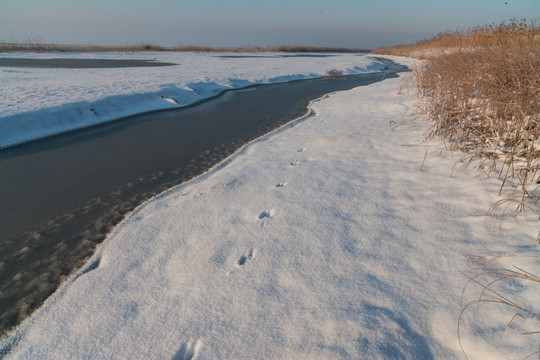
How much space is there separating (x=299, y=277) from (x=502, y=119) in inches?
108

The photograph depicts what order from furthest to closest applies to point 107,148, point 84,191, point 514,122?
point 107,148 → point 84,191 → point 514,122

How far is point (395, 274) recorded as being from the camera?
1.76m

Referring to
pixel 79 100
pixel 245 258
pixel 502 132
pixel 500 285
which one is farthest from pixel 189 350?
pixel 79 100

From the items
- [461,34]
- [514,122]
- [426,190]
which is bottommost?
[426,190]

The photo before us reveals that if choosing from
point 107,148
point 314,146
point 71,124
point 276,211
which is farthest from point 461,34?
point 71,124

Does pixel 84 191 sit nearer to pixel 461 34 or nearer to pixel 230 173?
pixel 230 173

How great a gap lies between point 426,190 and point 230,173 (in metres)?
2.22

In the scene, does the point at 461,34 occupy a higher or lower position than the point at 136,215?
higher

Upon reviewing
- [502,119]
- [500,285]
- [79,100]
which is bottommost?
[500,285]

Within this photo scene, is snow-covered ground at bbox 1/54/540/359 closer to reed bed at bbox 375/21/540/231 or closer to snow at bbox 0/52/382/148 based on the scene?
reed bed at bbox 375/21/540/231

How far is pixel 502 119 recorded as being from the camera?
2898 millimetres

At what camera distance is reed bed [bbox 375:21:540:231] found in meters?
2.30

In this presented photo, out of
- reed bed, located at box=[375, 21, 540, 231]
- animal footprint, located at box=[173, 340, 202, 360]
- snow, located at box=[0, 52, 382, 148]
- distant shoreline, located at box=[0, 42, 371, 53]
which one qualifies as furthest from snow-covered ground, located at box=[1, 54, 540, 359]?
distant shoreline, located at box=[0, 42, 371, 53]

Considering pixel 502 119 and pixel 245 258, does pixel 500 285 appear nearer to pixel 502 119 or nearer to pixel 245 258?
pixel 245 258
